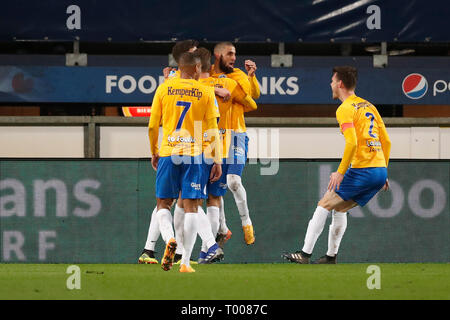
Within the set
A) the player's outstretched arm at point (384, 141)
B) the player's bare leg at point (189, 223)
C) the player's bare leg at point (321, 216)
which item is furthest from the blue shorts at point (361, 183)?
the player's bare leg at point (189, 223)

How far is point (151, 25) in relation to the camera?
14.9 metres

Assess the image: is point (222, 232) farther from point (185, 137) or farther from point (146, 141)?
point (146, 141)

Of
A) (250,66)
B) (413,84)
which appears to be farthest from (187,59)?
(413,84)

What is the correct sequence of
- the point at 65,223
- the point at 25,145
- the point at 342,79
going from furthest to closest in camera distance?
the point at 25,145 → the point at 65,223 → the point at 342,79

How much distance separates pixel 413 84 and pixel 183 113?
875 centimetres

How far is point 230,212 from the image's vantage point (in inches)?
376

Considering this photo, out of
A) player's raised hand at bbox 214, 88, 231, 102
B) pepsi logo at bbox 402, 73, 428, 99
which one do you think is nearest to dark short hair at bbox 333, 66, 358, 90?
player's raised hand at bbox 214, 88, 231, 102

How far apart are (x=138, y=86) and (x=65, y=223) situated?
5.90 meters

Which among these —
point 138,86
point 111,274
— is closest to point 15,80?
point 138,86

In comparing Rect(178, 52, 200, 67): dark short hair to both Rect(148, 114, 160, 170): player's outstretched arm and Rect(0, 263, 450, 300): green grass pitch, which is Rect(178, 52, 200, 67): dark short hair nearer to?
Rect(148, 114, 160, 170): player's outstretched arm

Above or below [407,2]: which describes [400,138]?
below

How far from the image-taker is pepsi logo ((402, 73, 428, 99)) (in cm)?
1510

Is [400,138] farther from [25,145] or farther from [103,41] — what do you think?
[25,145]

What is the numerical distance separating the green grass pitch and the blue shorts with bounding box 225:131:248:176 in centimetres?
111
